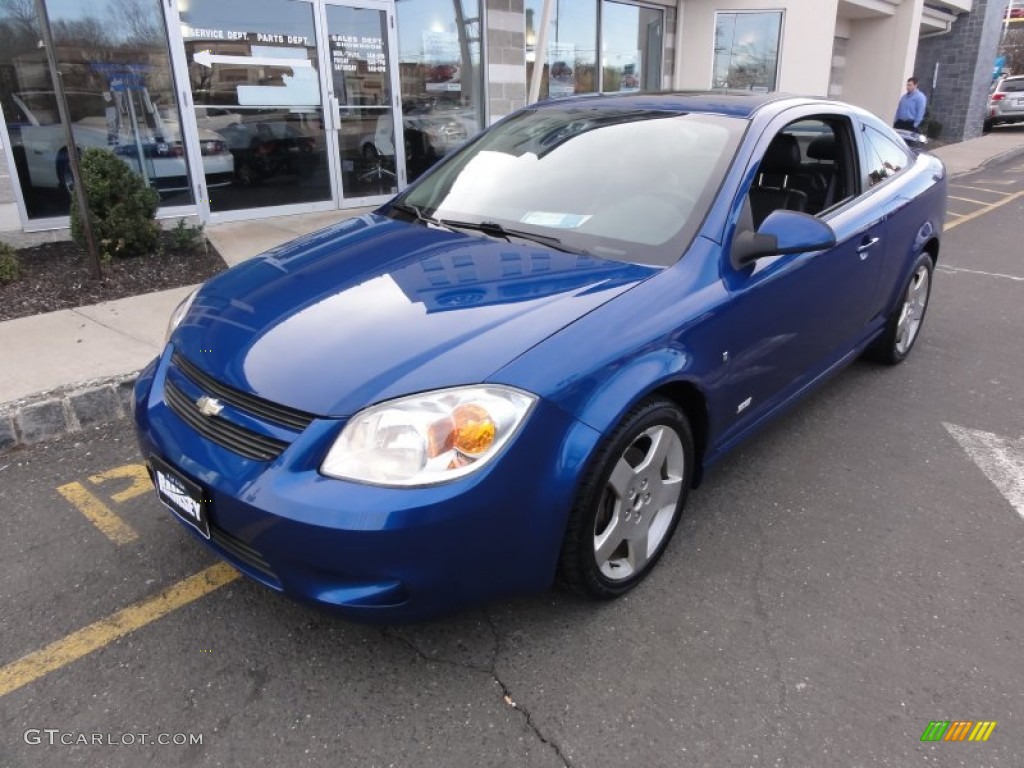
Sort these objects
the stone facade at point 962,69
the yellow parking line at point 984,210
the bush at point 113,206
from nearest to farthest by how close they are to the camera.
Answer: the bush at point 113,206 < the yellow parking line at point 984,210 < the stone facade at point 962,69

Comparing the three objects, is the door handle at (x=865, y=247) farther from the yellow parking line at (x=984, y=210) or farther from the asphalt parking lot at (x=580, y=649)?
the yellow parking line at (x=984, y=210)

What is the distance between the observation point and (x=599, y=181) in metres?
2.98

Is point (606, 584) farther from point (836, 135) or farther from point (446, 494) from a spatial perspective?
point (836, 135)

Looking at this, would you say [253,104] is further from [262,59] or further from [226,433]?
[226,433]

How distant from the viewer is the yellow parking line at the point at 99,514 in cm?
286

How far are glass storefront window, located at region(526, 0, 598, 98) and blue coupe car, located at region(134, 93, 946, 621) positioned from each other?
8.26 metres

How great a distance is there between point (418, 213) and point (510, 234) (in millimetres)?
604

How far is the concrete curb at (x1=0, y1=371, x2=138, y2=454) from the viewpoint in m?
3.55

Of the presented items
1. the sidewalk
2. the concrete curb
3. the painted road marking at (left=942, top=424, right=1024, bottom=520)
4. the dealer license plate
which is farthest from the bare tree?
the painted road marking at (left=942, top=424, right=1024, bottom=520)

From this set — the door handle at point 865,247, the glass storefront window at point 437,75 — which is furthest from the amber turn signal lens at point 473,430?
the glass storefront window at point 437,75

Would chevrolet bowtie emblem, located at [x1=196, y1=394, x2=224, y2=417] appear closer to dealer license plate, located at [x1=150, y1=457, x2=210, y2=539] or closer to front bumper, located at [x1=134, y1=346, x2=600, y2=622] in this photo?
front bumper, located at [x1=134, y1=346, x2=600, y2=622]

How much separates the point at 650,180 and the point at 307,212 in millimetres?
6621

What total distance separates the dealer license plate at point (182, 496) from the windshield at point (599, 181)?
1449 millimetres

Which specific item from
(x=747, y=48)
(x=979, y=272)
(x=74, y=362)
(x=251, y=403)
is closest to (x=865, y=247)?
(x=251, y=403)
